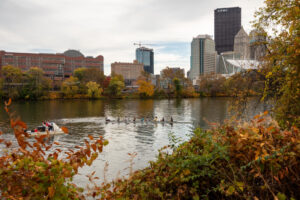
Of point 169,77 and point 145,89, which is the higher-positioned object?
point 169,77

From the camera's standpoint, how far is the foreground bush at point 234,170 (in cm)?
341

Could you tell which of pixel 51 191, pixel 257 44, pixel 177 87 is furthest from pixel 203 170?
pixel 177 87

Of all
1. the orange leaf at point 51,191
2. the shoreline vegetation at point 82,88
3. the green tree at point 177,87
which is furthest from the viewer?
the green tree at point 177,87

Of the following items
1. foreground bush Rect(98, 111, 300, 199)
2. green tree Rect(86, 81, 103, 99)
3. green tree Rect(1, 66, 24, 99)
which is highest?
green tree Rect(1, 66, 24, 99)

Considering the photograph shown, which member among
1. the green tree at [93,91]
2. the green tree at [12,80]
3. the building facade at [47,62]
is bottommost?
the green tree at [93,91]

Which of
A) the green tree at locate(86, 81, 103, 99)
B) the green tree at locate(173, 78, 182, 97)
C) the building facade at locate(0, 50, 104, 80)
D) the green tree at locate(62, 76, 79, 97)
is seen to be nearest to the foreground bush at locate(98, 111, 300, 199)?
the green tree at locate(86, 81, 103, 99)

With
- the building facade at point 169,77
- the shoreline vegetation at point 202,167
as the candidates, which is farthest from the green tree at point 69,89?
the shoreline vegetation at point 202,167

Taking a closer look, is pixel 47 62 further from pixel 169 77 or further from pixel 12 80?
pixel 169 77

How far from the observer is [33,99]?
82.6 metres

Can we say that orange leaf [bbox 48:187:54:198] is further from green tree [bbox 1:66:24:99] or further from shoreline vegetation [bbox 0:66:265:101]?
green tree [bbox 1:66:24:99]

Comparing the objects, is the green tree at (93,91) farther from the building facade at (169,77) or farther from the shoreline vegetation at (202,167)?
the shoreline vegetation at (202,167)

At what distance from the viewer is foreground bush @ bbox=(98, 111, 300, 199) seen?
3414 millimetres

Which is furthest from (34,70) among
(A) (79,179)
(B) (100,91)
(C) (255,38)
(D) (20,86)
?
(C) (255,38)

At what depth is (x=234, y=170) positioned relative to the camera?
398 cm
